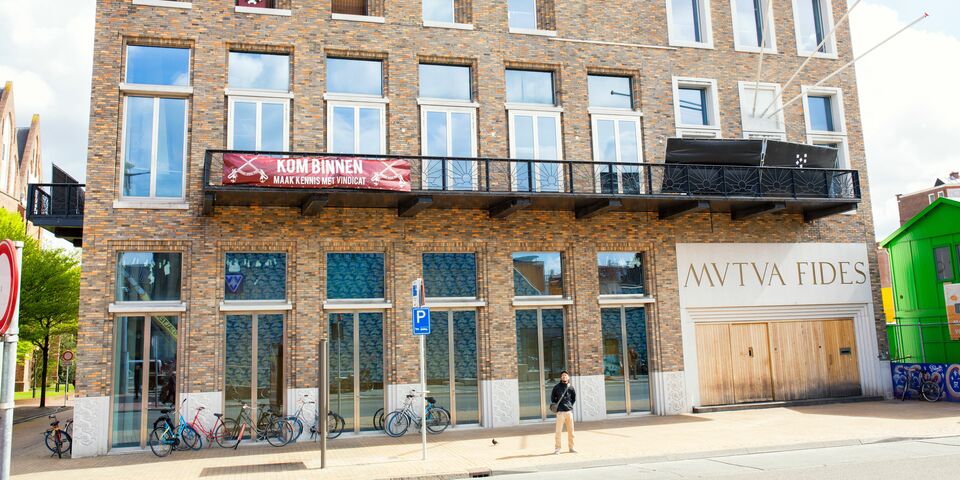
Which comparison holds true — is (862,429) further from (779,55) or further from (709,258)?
(779,55)

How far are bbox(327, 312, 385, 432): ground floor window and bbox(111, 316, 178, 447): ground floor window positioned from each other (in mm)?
3571

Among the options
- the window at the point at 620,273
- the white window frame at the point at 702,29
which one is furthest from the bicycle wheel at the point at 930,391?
the white window frame at the point at 702,29

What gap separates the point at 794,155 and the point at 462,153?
9.49 meters

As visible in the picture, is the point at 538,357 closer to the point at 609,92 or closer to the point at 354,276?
the point at 354,276

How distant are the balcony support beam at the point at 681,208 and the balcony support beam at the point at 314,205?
9177mm

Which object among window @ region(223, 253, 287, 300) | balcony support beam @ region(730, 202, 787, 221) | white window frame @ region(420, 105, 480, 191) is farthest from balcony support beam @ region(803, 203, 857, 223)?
window @ region(223, 253, 287, 300)

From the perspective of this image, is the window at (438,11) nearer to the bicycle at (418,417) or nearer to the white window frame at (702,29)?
the white window frame at (702,29)

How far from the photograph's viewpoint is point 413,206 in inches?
682

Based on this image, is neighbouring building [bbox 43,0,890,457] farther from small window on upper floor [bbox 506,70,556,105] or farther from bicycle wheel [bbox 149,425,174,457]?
bicycle wheel [bbox 149,425,174,457]

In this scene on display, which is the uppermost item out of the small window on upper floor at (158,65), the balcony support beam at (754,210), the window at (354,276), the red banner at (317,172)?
the small window on upper floor at (158,65)

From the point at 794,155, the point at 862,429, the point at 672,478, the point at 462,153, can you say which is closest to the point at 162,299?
the point at 462,153

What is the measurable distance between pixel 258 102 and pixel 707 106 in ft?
42.0

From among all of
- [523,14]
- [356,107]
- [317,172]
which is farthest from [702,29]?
[317,172]

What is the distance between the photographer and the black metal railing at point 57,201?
724 inches
